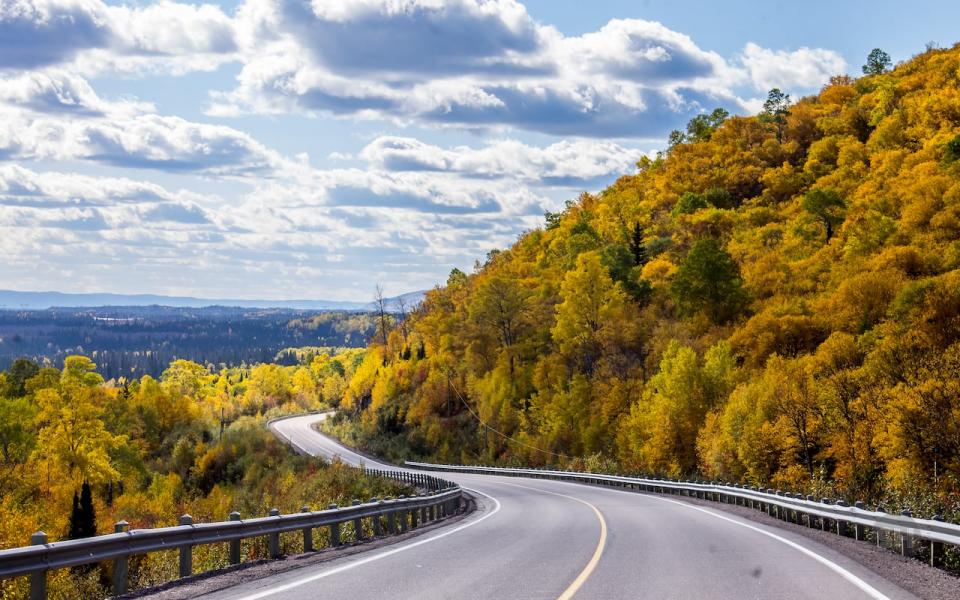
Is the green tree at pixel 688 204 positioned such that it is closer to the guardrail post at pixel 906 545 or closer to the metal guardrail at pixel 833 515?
the metal guardrail at pixel 833 515

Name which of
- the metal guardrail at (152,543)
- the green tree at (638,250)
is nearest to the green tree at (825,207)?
the green tree at (638,250)

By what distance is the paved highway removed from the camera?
1110 cm

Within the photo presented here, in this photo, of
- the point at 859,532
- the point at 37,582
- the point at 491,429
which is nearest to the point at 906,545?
the point at 859,532

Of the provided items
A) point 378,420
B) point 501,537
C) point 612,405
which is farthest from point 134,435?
point 501,537

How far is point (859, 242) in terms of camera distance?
99500 millimetres

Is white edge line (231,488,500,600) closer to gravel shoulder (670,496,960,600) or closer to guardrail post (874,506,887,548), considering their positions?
gravel shoulder (670,496,960,600)

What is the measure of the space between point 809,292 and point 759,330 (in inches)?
694

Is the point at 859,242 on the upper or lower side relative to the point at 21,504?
upper

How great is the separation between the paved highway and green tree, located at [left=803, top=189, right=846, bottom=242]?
106151mm

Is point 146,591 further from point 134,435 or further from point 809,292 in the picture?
point 134,435

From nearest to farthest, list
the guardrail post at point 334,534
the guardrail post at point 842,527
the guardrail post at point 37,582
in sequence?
the guardrail post at point 37,582 < the guardrail post at point 334,534 < the guardrail post at point 842,527

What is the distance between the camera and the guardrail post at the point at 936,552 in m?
14.4

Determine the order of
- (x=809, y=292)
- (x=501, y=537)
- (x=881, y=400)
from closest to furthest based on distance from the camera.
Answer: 1. (x=501, y=537)
2. (x=881, y=400)
3. (x=809, y=292)

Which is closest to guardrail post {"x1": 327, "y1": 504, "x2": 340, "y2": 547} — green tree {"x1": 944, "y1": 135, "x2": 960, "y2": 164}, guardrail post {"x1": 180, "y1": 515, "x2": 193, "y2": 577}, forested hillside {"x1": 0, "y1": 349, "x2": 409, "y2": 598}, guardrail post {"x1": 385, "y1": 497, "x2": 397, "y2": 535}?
guardrail post {"x1": 385, "y1": 497, "x2": 397, "y2": 535}
